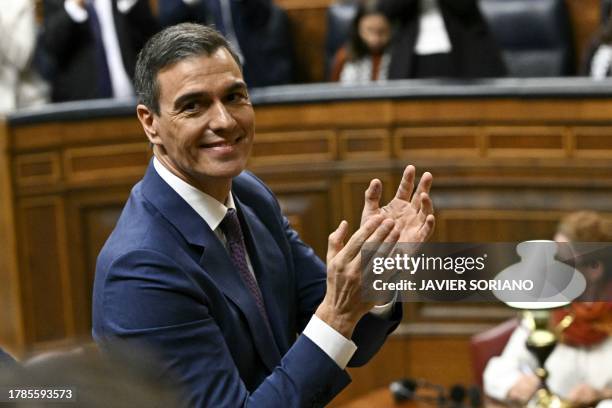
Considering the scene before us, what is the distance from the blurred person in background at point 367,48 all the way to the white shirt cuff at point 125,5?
2.92 feet

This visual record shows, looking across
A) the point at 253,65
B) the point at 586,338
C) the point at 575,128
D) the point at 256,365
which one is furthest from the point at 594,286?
the point at 253,65

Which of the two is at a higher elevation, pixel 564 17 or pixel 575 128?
pixel 564 17

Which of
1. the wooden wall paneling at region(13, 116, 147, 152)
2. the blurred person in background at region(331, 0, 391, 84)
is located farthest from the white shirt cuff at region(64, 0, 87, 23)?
the blurred person in background at region(331, 0, 391, 84)

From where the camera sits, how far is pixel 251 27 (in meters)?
4.59

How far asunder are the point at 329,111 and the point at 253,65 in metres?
0.57

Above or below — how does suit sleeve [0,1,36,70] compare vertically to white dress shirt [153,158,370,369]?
above

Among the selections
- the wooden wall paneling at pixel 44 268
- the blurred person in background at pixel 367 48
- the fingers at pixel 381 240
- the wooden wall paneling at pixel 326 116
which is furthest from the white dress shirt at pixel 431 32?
the fingers at pixel 381 240

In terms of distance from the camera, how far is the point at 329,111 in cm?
415

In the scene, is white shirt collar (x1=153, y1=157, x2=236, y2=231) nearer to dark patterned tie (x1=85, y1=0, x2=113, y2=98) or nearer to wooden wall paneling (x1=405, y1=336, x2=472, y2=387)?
wooden wall paneling (x1=405, y1=336, x2=472, y2=387)

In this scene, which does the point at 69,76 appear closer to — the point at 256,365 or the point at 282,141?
the point at 282,141

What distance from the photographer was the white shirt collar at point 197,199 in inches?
63.4

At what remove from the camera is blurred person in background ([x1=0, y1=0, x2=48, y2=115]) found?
439 cm

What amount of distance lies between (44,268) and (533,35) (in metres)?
2.32

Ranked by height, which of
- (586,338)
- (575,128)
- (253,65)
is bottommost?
(586,338)
